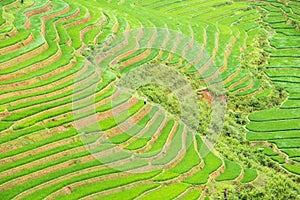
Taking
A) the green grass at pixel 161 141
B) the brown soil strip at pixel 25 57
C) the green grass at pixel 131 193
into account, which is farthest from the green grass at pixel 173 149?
the brown soil strip at pixel 25 57

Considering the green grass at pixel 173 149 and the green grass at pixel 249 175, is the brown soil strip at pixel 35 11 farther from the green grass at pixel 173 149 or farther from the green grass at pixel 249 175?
the green grass at pixel 249 175

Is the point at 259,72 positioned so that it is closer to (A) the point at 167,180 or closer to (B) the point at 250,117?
(B) the point at 250,117

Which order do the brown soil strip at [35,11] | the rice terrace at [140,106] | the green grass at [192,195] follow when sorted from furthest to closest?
the brown soil strip at [35,11], the rice terrace at [140,106], the green grass at [192,195]

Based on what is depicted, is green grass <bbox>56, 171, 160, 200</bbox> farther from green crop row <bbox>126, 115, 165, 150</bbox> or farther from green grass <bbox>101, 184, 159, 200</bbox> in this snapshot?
green crop row <bbox>126, 115, 165, 150</bbox>

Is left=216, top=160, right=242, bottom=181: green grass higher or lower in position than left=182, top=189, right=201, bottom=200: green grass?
lower

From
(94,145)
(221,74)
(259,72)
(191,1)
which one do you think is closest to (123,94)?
(94,145)

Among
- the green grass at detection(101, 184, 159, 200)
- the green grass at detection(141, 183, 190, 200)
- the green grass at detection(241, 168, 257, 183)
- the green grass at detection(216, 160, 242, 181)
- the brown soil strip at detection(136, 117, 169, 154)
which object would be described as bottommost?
the green grass at detection(241, 168, 257, 183)

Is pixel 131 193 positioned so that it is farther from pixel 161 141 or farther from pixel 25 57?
pixel 25 57

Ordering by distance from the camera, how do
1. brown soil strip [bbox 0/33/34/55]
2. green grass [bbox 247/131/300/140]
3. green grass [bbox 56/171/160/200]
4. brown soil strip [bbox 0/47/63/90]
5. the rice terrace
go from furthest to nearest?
green grass [bbox 247/131/300/140]
brown soil strip [bbox 0/33/34/55]
brown soil strip [bbox 0/47/63/90]
the rice terrace
green grass [bbox 56/171/160/200]

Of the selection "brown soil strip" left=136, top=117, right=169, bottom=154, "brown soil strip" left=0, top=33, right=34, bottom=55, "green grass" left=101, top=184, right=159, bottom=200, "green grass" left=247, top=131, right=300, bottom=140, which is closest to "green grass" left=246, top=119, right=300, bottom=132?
"green grass" left=247, top=131, right=300, bottom=140

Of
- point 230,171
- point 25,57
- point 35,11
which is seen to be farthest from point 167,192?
point 35,11
